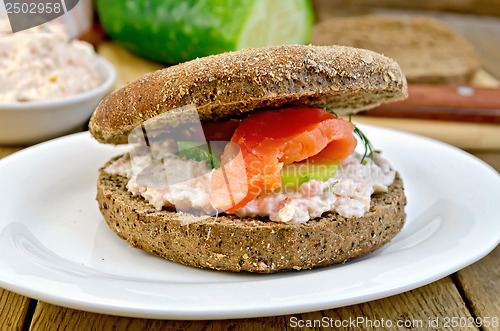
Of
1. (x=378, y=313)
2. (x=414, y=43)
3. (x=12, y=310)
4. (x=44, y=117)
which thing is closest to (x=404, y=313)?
(x=378, y=313)

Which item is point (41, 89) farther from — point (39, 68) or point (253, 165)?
point (253, 165)

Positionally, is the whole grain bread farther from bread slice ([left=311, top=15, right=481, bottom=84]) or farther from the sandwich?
bread slice ([left=311, top=15, right=481, bottom=84])

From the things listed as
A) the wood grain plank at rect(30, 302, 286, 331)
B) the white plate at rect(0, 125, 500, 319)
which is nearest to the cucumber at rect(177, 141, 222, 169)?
the white plate at rect(0, 125, 500, 319)

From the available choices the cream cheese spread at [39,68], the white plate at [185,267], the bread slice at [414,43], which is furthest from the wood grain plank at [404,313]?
the bread slice at [414,43]

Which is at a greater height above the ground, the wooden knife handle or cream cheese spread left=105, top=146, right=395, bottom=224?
cream cheese spread left=105, top=146, right=395, bottom=224

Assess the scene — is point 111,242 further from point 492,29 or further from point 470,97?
point 492,29

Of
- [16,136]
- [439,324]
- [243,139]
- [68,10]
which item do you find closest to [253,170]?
[243,139]
